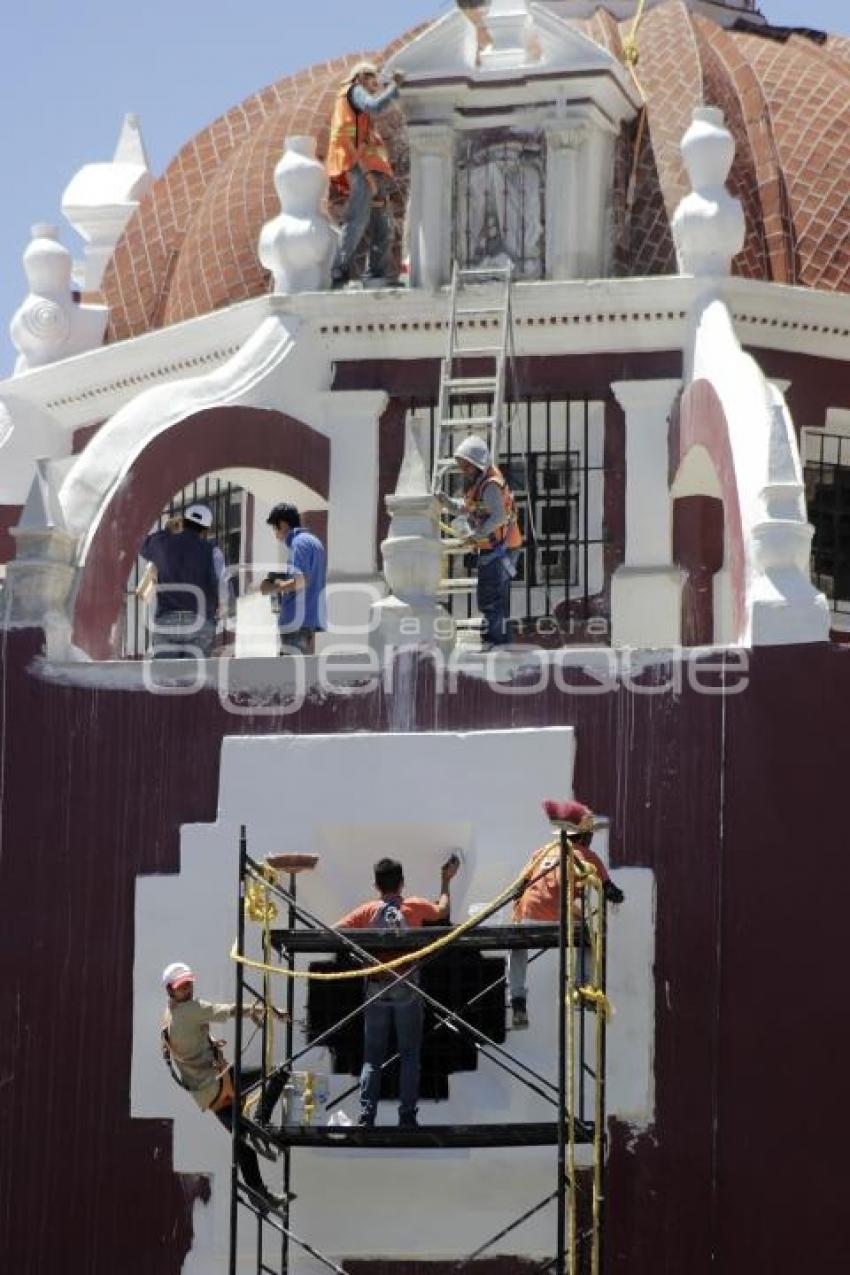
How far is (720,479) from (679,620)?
2714 mm

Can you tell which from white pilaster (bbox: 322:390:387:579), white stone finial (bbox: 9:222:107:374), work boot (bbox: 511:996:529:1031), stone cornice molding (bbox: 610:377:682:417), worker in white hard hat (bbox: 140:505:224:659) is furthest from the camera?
white stone finial (bbox: 9:222:107:374)

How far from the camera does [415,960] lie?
75.6 ft

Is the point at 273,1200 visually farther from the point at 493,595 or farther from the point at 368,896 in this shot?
the point at 493,595

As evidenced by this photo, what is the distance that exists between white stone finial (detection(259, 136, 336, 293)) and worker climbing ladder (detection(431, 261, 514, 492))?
39.0 inches

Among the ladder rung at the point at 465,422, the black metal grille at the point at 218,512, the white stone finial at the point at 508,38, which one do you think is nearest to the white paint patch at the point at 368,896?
the ladder rung at the point at 465,422

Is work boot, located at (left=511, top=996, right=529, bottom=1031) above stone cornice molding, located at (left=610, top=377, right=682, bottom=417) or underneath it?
underneath

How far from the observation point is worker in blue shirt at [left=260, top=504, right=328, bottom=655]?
83.4 ft

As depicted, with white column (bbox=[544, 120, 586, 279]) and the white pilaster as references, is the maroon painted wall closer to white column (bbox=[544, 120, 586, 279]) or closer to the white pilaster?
the white pilaster

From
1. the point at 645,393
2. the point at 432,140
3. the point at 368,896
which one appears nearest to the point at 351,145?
the point at 432,140

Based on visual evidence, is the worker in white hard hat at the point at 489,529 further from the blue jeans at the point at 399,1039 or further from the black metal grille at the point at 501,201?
the black metal grille at the point at 501,201

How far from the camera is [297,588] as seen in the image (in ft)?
83.4

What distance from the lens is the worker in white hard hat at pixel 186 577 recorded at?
25.9 metres

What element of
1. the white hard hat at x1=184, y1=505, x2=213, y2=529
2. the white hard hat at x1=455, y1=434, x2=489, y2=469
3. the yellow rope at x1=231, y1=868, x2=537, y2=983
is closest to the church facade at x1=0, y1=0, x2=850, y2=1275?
the white hard hat at x1=184, y1=505, x2=213, y2=529

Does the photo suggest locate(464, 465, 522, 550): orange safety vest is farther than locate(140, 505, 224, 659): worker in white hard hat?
No
